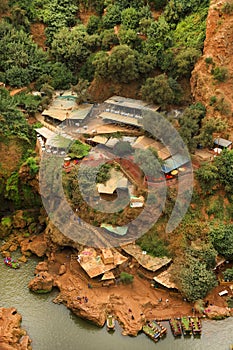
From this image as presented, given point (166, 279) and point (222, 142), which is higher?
point (222, 142)

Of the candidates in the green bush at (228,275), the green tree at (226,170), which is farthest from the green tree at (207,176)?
the green bush at (228,275)

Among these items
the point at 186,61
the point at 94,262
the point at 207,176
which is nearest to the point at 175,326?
the point at 94,262

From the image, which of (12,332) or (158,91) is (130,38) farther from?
(12,332)

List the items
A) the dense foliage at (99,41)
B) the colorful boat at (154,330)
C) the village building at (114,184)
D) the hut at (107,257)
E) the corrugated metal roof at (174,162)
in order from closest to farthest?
the colorful boat at (154,330)
the hut at (107,257)
the village building at (114,184)
the corrugated metal roof at (174,162)
the dense foliage at (99,41)

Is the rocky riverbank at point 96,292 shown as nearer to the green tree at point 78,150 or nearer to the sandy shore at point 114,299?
the sandy shore at point 114,299

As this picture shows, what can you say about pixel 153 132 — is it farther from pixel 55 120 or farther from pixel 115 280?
pixel 115 280

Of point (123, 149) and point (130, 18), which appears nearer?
point (123, 149)

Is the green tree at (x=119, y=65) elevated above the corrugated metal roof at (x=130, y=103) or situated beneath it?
elevated above
